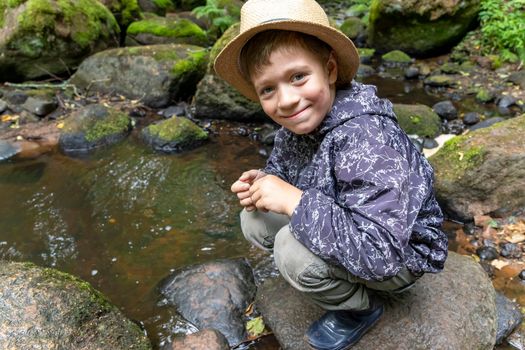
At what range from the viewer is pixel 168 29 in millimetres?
9516

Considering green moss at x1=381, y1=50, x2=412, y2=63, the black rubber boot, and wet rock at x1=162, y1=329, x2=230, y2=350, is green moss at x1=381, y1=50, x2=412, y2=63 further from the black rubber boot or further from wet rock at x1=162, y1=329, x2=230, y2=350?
wet rock at x1=162, y1=329, x2=230, y2=350

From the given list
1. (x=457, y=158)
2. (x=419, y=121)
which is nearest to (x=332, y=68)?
(x=457, y=158)

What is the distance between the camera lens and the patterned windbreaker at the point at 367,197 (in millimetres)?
1791

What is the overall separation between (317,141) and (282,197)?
0.37 metres

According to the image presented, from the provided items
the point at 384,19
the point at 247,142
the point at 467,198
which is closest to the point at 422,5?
the point at 384,19

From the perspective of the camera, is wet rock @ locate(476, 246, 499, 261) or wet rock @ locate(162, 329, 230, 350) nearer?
wet rock @ locate(162, 329, 230, 350)

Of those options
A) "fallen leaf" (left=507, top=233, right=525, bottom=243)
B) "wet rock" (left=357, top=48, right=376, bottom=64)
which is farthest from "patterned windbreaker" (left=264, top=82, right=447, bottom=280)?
"wet rock" (left=357, top=48, right=376, bottom=64)

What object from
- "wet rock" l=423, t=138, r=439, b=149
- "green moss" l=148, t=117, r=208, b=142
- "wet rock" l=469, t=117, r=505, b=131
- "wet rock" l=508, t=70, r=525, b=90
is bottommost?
"green moss" l=148, t=117, r=208, b=142

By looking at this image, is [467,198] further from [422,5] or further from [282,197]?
[422,5]

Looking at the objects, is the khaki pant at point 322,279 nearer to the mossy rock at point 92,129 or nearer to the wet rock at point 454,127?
the wet rock at point 454,127

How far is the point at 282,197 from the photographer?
6.81ft

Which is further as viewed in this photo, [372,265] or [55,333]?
[55,333]

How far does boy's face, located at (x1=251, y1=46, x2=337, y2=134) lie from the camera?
6.54 ft

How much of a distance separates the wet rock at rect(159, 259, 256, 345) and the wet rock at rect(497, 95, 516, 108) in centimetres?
497
